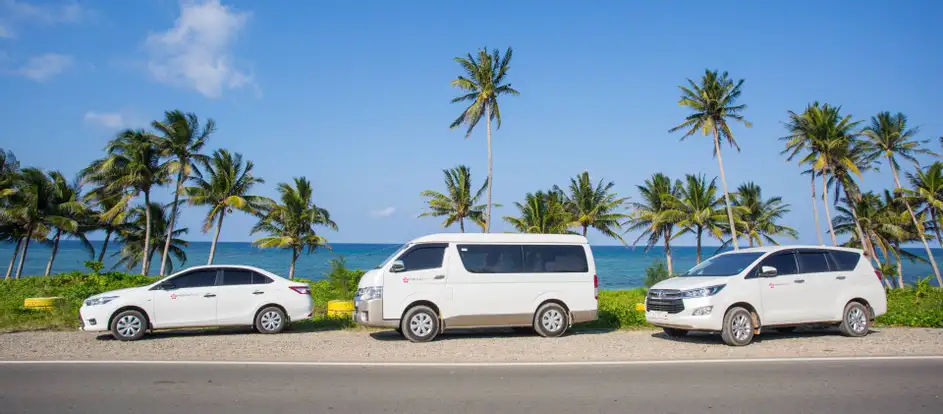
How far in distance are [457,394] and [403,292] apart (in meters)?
5.18

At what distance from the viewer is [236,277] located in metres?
13.2

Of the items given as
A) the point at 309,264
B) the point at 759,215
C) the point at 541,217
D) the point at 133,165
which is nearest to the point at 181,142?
the point at 133,165

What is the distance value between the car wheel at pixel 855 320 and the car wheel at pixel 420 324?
320 inches

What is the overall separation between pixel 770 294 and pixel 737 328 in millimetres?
991

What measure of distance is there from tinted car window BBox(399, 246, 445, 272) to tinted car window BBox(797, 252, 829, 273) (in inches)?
279

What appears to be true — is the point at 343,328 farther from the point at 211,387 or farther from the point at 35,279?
the point at 35,279

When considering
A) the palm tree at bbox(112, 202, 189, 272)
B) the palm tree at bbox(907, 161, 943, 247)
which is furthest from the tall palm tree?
the palm tree at bbox(112, 202, 189, 272)

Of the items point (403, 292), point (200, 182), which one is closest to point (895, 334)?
point (403, 292)

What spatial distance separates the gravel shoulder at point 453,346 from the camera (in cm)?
1009

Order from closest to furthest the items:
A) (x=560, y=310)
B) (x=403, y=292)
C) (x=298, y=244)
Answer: (x=403, y=292) → (x=560, y=310) → (x=298, y=244)

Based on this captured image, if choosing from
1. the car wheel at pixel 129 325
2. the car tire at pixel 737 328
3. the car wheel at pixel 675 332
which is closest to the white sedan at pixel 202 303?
the car wheel at pixel 129 325

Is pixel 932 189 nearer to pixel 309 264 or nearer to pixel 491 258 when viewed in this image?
pixel 491 258

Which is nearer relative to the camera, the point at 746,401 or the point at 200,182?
the point at 746,401

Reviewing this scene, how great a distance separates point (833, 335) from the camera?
496 inches
